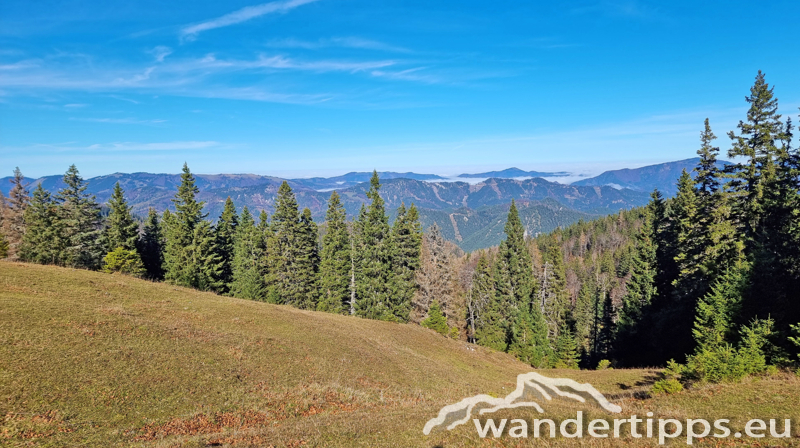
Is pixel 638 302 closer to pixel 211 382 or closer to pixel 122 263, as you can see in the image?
pixel 211 382

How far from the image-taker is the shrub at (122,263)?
45.9 metres

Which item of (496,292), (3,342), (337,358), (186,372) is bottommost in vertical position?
(496,292)

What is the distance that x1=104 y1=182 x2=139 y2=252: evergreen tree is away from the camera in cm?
5425

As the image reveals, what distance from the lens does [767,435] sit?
39.7ft

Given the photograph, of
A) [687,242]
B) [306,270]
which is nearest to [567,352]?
[687,242]

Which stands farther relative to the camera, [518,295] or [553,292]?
[553,292]

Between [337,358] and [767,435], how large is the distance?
75.6 feet

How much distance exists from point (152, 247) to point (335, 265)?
117 ft

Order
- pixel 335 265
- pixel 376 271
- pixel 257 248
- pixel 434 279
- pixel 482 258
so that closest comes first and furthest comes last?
pixel 376 271, pixel 335 265, pixel 434 279, pixel 257 248, pixel 482 258

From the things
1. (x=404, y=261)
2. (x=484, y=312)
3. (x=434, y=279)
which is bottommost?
(x=484, y=312)

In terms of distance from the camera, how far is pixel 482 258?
72688mm

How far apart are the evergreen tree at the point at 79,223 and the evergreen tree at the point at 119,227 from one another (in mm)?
1798

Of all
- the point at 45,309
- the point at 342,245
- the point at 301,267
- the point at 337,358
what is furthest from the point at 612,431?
the point at 301,267

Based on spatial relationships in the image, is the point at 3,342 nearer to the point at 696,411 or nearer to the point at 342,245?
the point at 696,411
